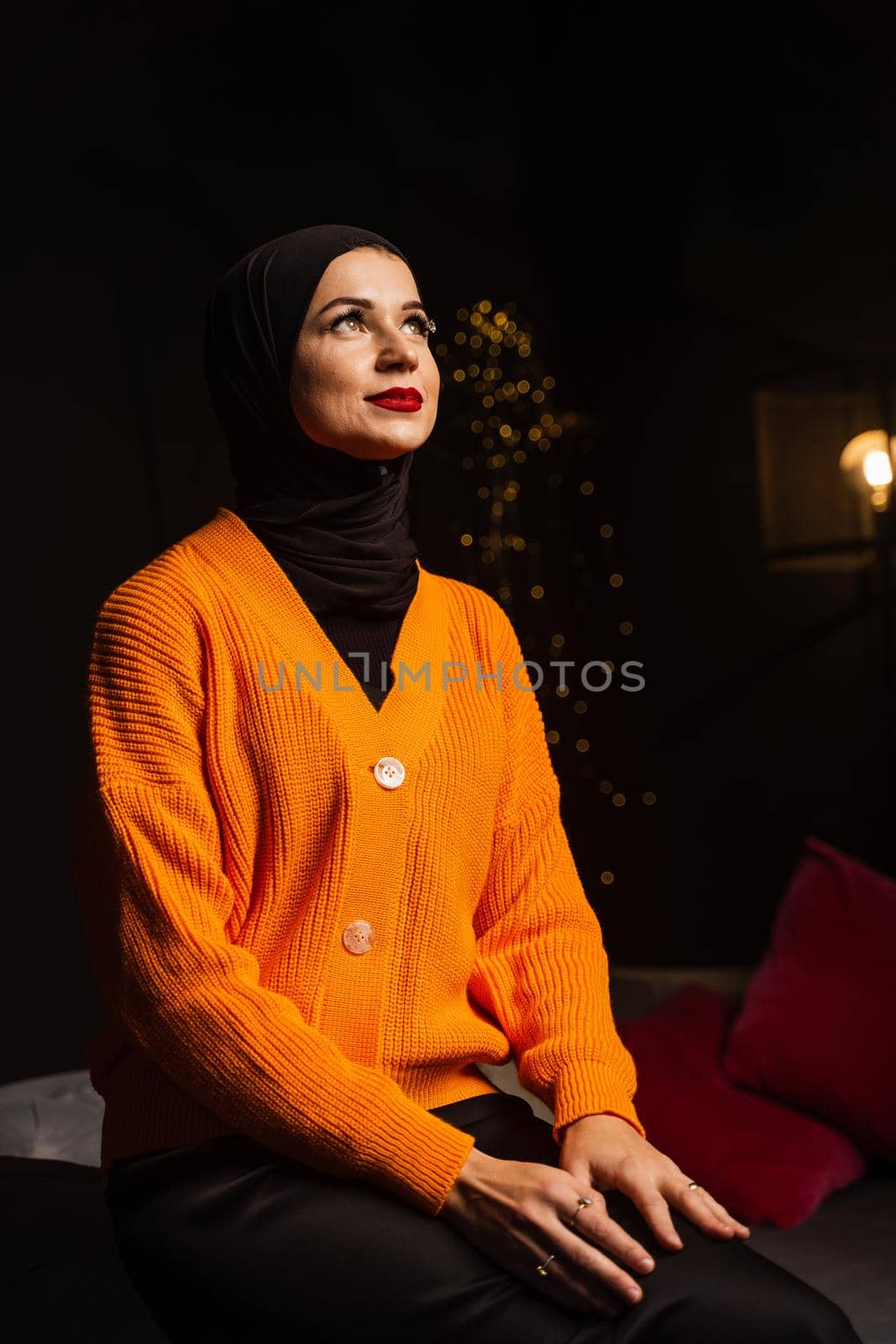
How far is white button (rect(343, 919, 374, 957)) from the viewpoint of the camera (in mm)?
1269

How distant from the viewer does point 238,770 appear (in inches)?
49.8

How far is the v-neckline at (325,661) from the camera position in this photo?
1.30m

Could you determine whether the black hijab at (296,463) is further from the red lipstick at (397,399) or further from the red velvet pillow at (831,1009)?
the red velvet pillow at (831,1009)

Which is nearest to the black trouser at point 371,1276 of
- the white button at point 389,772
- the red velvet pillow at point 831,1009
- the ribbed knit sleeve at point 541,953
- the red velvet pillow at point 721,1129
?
the ribbed knit sleeve at point 541,953

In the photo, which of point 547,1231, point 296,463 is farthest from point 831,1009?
point 296,463

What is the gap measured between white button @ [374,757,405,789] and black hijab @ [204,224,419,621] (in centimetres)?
17

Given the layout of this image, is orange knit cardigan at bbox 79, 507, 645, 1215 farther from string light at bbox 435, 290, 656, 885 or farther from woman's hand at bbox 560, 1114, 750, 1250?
string light at bbox 435, 290, 656, 885

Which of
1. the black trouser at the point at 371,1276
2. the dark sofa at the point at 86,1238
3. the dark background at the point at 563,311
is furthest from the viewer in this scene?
the dark background at the point at 563,311

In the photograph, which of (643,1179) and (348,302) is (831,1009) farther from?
(348,302)

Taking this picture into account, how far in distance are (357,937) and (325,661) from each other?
255mm

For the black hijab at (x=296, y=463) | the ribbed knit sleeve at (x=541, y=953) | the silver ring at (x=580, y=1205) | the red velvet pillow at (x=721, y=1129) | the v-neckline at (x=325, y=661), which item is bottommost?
the red velvet pillow at (x=721, y=1129)

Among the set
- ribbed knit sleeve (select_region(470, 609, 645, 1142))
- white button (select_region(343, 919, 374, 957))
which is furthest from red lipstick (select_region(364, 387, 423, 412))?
white button (select_region(343, 919, 374, 957))

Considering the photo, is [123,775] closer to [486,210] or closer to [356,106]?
[356,106]

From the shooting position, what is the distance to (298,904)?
1282 millimetres
